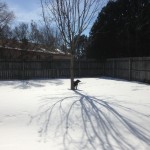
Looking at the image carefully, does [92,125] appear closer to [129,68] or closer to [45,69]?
[129,68]

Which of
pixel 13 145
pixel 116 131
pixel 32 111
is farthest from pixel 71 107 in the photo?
pixel 13 145

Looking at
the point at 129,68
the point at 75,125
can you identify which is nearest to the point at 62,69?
the point at 129,68

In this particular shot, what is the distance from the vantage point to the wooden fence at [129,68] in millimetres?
19391

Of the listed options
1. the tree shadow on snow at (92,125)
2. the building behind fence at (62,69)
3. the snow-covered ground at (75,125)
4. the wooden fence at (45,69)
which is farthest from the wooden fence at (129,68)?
the tree shadow on snow at (92,125)

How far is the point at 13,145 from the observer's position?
18.5 ft

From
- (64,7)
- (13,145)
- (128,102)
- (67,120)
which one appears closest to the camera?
(13,145)

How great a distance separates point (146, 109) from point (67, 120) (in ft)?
8.84

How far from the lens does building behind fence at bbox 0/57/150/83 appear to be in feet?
76.1

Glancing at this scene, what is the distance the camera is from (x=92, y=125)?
713cm

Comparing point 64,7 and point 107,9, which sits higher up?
point 107,9

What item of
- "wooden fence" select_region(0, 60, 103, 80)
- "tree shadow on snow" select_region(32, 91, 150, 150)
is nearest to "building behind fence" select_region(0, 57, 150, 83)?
"wooden fence" select_region(0, 60, 103, 80)

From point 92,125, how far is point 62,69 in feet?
61.5

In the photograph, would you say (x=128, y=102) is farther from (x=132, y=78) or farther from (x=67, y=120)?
(x=132, y=78)

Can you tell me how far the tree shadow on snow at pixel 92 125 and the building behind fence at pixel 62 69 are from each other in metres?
12.9
